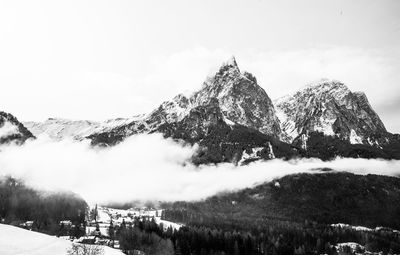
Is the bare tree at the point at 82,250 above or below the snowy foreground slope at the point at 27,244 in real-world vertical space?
below

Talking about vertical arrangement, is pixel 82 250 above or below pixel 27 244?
below

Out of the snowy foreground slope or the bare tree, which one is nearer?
the snowy foreground slope

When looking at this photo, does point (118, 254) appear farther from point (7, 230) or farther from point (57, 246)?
point (7, 230)

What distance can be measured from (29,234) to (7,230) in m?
7.79

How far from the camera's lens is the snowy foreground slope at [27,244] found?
122 meters

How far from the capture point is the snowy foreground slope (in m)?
122

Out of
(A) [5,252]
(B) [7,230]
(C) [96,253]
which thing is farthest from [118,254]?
(A) [5,252]

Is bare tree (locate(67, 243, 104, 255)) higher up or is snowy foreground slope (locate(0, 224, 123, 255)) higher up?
snowy foreground slope (locate(0, 224, 123, 255))

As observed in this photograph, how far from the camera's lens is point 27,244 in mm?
131125

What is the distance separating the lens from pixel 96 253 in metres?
144

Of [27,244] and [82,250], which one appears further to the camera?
[82,250]

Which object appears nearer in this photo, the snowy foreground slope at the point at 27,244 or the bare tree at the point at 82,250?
the snowy foreground slope at the point at 27,244

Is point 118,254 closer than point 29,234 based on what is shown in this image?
No

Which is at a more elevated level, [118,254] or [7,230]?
[7,230]
